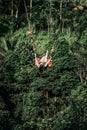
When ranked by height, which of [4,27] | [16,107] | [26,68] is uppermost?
[4,27]

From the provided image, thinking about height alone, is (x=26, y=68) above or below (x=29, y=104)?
above

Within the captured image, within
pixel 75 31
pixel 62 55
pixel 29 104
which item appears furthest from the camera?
pixel 75 31

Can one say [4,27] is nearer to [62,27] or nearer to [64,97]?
[62,27]

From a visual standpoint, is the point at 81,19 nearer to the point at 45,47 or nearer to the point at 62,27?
the point at 62,27

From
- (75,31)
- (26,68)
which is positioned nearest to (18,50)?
(26,68)

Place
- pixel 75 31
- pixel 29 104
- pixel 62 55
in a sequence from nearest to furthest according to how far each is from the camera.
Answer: pixel 29 104
pixel 62 55
pixel 75 31

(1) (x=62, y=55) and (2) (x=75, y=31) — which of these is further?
(2) (x=75, y=31)
